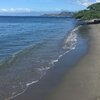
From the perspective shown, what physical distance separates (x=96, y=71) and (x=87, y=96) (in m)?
5.87

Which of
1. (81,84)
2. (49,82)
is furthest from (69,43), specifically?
(81,84)

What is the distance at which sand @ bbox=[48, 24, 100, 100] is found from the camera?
1669 cm

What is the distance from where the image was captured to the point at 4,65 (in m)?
24.6

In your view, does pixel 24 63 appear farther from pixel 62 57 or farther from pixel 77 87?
pixel 77 87

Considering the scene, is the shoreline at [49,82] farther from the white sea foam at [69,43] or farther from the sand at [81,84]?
the white sea foam at [69,43]

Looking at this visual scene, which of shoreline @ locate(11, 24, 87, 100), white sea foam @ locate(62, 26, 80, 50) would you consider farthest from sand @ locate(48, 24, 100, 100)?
white sea foam @ locate(62, 26, 80, 50)

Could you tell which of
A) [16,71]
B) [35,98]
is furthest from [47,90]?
[16,71]

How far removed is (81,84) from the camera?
62.4 ft

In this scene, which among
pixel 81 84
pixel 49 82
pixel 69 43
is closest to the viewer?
pixel 81 84

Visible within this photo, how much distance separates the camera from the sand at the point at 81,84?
16.7 m

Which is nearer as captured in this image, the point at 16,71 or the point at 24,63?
the point at 16,71

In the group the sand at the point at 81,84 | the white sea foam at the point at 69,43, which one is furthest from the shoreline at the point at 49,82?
the white sea foam at the point at 69,43

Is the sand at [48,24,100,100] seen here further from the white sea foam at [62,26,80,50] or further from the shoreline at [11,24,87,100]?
the white sea foam at [62,26,80,50]

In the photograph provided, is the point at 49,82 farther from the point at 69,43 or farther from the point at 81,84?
the point at 69,43
